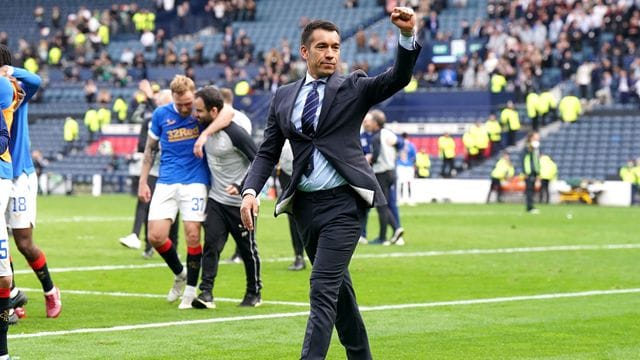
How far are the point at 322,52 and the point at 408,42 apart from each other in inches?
30.1

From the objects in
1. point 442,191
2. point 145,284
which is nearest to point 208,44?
point 442,191

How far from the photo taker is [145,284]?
1516cm

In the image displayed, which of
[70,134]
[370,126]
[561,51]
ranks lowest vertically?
[70,134]

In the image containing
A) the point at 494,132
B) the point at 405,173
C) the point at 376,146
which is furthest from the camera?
the point at 494,132

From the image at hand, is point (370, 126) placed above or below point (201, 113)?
below

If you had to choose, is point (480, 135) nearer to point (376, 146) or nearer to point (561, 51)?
point (561, 51)

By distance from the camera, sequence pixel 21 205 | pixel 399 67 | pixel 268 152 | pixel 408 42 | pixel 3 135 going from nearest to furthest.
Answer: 1. pixel 408 42
2. pixel 399 67
3. pixel 268 152
4. pixel 3 135
5. pixel 21 205

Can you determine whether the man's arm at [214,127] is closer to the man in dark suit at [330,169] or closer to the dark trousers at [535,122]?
the man in dark suit at [330,169]

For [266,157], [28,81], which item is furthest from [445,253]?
[266,157]

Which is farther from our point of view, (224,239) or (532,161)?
(532,161)

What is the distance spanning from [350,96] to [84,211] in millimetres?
26001

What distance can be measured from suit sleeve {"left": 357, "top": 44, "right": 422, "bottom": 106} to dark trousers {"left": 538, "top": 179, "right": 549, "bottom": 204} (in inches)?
1269

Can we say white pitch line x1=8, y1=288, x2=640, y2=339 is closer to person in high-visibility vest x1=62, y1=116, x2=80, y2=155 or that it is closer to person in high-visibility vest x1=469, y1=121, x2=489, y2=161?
person in high-visibility vest x1=469, y1=121, x2=489, y2=161

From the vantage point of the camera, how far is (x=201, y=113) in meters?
12.9
